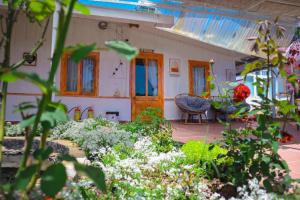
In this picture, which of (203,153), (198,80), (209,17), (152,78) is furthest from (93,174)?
(198,80)

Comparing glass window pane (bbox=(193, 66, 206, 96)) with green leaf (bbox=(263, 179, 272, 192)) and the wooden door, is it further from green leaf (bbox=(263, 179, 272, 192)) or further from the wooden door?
green leaf (bbox=(263, 179, 272, 192))

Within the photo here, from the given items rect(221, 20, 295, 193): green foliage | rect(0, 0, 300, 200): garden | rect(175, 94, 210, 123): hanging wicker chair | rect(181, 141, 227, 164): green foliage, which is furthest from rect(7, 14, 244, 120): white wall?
rect(221, 20, 295, 193): green foliage

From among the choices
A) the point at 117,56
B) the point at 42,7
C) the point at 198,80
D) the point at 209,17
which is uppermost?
the point at 209,17

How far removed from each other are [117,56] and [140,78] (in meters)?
1.13

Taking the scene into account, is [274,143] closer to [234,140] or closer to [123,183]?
[234,140]

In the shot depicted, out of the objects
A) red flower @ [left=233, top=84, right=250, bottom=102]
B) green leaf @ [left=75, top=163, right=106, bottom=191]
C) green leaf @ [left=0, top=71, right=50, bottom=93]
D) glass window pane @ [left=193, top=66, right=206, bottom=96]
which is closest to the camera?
green leaf @ [left=0, top=71, right=50, bottom=93]

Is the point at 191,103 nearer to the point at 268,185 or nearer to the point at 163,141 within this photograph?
the point at 163,141

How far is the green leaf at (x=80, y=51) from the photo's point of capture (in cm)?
51

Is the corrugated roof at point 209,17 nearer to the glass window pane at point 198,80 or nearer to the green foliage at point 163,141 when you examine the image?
the glass window pane at point 198,80

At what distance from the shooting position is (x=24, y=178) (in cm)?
59

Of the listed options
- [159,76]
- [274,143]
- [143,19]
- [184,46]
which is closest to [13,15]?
[274,143]

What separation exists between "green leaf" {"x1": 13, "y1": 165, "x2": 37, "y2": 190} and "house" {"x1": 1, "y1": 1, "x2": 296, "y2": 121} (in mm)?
6901

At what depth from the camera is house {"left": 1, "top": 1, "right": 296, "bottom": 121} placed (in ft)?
26.0

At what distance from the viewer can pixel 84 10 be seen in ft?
2.27
